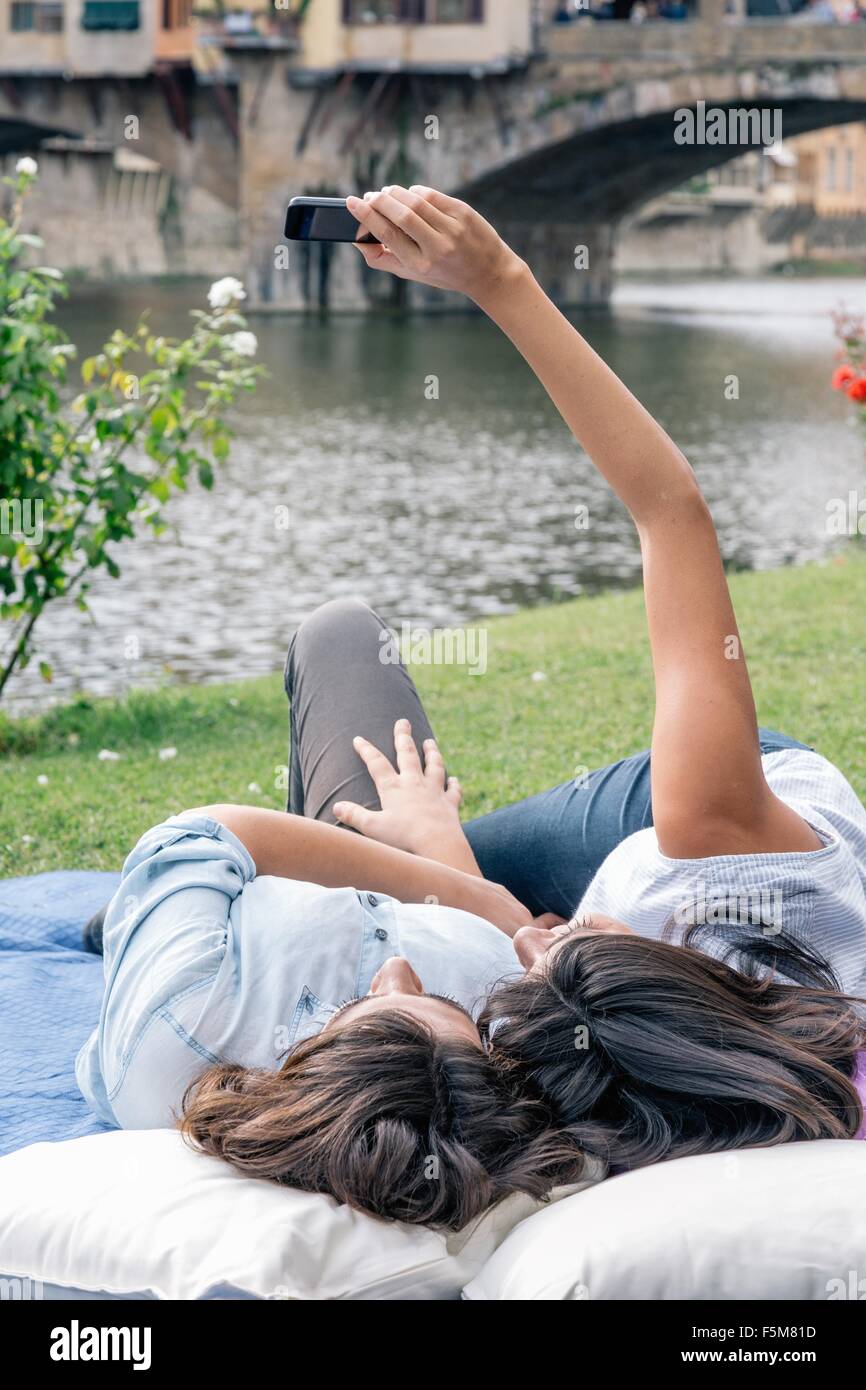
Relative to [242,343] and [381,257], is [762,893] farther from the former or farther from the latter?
[242,343]

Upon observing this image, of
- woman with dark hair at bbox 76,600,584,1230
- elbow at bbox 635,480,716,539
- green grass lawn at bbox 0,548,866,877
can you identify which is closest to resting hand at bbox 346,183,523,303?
elbow at bbox 635,480,716,539

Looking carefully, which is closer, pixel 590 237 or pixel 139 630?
pixel 139 630

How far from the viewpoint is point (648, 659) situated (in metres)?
5.36

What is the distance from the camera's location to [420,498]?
10.4m

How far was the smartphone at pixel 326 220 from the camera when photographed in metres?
1.60

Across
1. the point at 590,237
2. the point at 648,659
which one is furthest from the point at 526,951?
the point at 590,237

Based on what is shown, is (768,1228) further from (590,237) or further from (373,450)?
(590,237)

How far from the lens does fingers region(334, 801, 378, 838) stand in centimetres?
222

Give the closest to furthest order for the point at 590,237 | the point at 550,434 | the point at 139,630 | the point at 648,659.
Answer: the point at 648,659 → the point at 139,630 → the point at 550,434 → the point at 590,237

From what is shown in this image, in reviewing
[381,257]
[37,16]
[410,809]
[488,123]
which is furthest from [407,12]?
[381,257]

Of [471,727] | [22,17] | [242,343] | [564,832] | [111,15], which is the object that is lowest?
[471,727]

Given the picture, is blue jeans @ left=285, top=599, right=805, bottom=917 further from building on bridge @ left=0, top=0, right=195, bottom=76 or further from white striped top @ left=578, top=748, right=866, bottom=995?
building on bridge @ left=0, top=0, right=195, bottom=76

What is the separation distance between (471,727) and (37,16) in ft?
89.7
